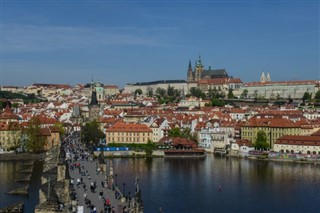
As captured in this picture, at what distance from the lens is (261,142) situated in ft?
151

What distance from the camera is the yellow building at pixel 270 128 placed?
48719 mm

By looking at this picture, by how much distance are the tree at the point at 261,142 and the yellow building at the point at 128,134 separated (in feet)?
31.2

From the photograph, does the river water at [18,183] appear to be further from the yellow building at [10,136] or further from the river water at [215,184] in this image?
the yellow building at [10,136]

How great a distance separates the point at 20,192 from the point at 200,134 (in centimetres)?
2729

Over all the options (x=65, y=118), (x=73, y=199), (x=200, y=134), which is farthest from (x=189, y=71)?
(x=73, y=199)

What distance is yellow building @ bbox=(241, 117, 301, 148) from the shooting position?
4872cm

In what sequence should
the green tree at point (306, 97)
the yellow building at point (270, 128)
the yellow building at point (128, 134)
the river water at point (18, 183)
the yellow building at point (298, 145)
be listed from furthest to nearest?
the green tree at point (306, 97) < the yellow building at point (128, 134) < the yellow building at point (270, 128) < the yellow building at point (298, 145) < the river water at point (18, 183)

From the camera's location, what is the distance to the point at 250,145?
46.5 meters

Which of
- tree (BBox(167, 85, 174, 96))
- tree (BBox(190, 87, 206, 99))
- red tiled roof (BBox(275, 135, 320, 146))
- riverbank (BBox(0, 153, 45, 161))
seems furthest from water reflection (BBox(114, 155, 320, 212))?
tree (BBox(167, 85, 174, 96))

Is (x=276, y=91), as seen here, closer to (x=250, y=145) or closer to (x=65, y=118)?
(x=65, y=118)

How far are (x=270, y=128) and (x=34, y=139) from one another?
20.2 metres

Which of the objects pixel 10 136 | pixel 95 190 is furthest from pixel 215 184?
pixel 10 136

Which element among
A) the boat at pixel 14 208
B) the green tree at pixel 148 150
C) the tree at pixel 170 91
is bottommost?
the boat at pixel 14 208

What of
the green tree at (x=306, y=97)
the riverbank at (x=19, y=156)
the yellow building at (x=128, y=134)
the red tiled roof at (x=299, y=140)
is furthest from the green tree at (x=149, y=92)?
the riverbank at (x=19, y=156)
